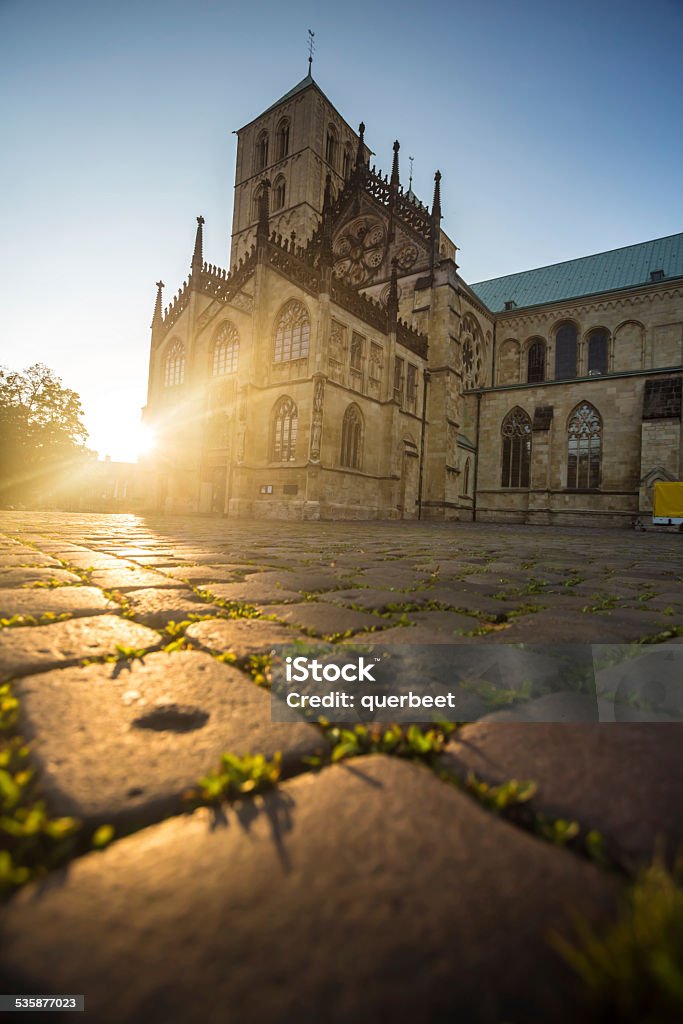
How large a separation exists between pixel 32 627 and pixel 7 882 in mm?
1451

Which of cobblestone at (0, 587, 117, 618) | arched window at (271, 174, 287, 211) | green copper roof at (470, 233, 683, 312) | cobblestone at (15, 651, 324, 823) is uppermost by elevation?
arched window at (271, 174, 287, 211)

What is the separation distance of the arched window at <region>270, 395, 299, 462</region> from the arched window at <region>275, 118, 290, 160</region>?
24.1m

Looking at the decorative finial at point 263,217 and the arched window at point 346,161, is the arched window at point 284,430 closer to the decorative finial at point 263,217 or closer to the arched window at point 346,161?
the decorative finial at point 263,217

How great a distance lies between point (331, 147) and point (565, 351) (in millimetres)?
21475

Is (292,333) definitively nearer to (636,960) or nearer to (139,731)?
(139,731)

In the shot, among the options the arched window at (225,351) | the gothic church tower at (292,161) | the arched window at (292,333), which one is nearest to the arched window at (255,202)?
the gothic church tower at (292,161)

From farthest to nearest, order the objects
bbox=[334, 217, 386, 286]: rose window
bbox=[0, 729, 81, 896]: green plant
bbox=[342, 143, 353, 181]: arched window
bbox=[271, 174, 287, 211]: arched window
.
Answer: bbox=[342, 143, 353, 181]: arched window
bbox=[271, 174, 287, 211]: arched window
bbox=[334, 217, 386, 286]: rose window
bbox=[0, 729, 81, 896]: green plant

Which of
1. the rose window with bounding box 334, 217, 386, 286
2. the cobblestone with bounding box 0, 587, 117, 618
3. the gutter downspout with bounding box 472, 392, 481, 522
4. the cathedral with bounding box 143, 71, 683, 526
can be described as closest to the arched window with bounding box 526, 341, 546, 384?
the cathedral with bounding box 143, 71, 683, 526

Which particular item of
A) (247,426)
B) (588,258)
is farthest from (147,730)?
(588,258)

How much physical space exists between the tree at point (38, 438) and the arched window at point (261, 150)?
21166 millimetres

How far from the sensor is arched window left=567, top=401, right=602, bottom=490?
22891 millimetres

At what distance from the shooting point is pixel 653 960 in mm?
466

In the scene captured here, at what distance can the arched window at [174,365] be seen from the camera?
2394 cm

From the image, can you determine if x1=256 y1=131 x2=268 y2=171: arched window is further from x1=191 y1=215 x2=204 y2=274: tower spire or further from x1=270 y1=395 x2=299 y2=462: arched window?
x1=270 y1=395 x2=299 y2=462: arched window
